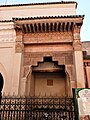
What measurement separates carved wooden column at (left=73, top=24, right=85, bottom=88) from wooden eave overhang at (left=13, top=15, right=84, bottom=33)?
0.29 meters

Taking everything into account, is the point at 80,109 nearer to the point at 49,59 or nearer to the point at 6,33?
the point at 49,59

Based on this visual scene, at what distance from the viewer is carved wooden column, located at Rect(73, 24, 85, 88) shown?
6836 mm

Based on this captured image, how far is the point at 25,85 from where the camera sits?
713cm

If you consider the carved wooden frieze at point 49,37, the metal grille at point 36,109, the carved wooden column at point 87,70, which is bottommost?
the metal grille at point 36,109

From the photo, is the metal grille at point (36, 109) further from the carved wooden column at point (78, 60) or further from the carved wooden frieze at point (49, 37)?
the carved wooden frieze at point (49, 37)

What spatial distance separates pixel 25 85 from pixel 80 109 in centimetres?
308

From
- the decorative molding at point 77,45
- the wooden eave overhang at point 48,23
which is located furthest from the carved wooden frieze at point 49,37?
the decorative molding at point 77,45

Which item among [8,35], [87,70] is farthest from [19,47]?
[87,70]

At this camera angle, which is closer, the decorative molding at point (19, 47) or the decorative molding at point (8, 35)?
the decorative molding at point (19, 47)

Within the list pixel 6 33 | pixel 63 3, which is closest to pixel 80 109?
pixel 6 33

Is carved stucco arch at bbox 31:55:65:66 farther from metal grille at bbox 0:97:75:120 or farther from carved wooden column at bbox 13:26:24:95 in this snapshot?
metal grille at bbox 0:97:75:120

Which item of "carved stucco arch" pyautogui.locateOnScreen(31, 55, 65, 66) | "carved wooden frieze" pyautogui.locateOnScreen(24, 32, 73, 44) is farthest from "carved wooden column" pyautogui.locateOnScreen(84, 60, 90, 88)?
"carved wooden frieze" pyautogui.locateOnScreen(24, 32, 73, 44)

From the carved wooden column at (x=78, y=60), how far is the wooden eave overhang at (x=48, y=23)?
0.94 feet

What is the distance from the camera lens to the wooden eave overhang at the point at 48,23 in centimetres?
752
